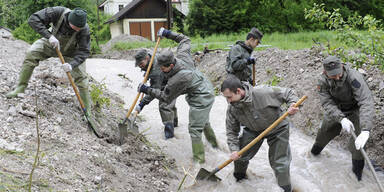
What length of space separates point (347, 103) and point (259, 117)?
4.93ft

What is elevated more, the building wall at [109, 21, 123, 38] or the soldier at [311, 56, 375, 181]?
the soldier at [311, 56, 375, 181]

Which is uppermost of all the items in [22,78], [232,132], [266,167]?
[22,78]

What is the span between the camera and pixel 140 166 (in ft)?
17.3

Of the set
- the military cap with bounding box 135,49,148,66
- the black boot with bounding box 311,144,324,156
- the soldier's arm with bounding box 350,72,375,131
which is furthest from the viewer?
the military cap with bounding box 135,49,148,66

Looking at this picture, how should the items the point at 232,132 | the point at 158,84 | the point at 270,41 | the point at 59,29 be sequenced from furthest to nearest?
the point at 270,41
the point at 158,84
the point at 59,29
the point at 232,132

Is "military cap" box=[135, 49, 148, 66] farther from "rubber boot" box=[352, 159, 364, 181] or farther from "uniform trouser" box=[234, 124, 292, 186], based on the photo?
"rubber boot" box=[352, 159, 364, 181]

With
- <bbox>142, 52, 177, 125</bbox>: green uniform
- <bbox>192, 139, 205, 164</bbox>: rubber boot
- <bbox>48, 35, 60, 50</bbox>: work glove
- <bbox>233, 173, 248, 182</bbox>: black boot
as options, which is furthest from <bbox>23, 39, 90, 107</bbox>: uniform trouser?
<bbox>233, 173, 248, 182</bbox>: black boot

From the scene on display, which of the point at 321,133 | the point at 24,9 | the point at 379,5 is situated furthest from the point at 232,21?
the point at 321,133

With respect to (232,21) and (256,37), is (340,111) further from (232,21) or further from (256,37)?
(232,21)

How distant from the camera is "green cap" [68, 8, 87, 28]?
16.4 feet

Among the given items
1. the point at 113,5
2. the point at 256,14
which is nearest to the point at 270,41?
the point at 256,14

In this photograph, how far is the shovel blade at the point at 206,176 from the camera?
16.2ft

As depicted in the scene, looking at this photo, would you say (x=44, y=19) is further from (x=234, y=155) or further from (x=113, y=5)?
(x=113, y=5)

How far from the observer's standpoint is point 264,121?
443cm
